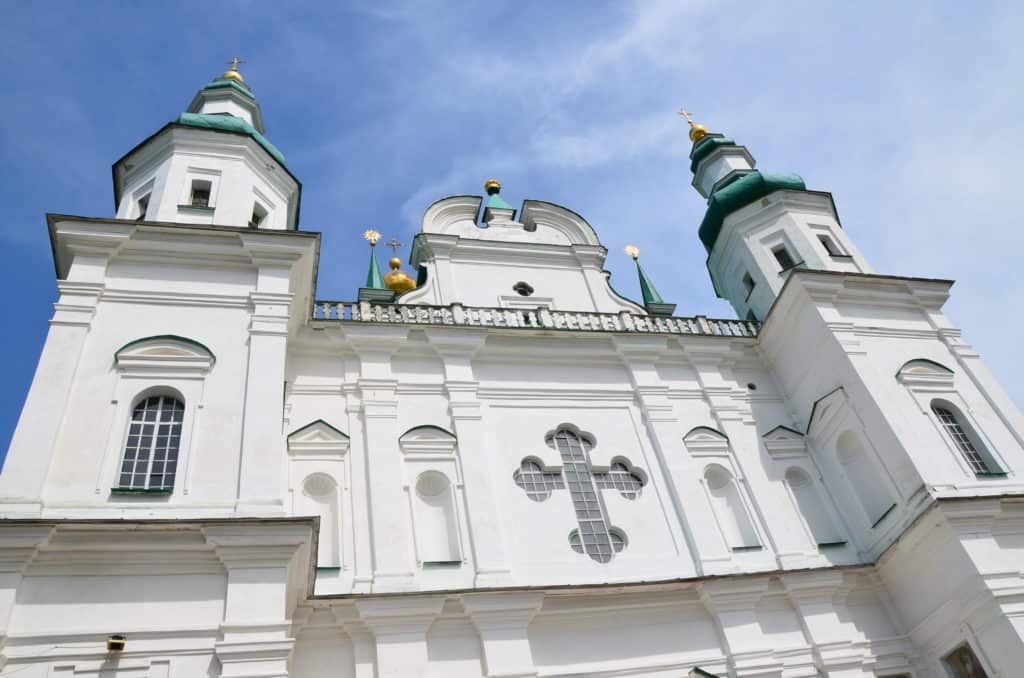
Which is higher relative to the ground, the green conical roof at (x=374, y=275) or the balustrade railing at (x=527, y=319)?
the green conical roof at (x=374, y=275)

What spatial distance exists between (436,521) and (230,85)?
34.9ft

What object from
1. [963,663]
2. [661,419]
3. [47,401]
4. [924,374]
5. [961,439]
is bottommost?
[963,663]

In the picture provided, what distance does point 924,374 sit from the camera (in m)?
14.6

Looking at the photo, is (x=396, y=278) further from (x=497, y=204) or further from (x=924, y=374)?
(x=924, y=374)

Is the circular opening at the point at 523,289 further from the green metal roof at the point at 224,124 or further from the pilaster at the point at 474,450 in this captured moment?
the green metal roof at the point at 224,124

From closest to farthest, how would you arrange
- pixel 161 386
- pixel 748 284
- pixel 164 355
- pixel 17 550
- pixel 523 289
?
pixel 17 550
pixel 161 386
pixel 164 355
pixel 523 289
pixel 748 284

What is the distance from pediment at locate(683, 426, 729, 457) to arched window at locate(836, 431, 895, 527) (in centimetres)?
191

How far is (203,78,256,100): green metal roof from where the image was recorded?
58.6 ft

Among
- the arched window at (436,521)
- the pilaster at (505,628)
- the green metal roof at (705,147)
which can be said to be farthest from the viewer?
the green metal roof at (705,147)

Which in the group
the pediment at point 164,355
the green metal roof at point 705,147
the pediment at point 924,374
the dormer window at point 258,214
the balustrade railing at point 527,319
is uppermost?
the green metal roof at point 705,147

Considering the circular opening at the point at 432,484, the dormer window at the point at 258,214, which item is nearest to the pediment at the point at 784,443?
the circular opening at the point at 432,484

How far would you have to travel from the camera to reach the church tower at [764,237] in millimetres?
17266

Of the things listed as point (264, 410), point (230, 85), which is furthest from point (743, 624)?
point (230, 85)

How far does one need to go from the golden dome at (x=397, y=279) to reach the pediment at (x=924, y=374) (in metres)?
11.9
